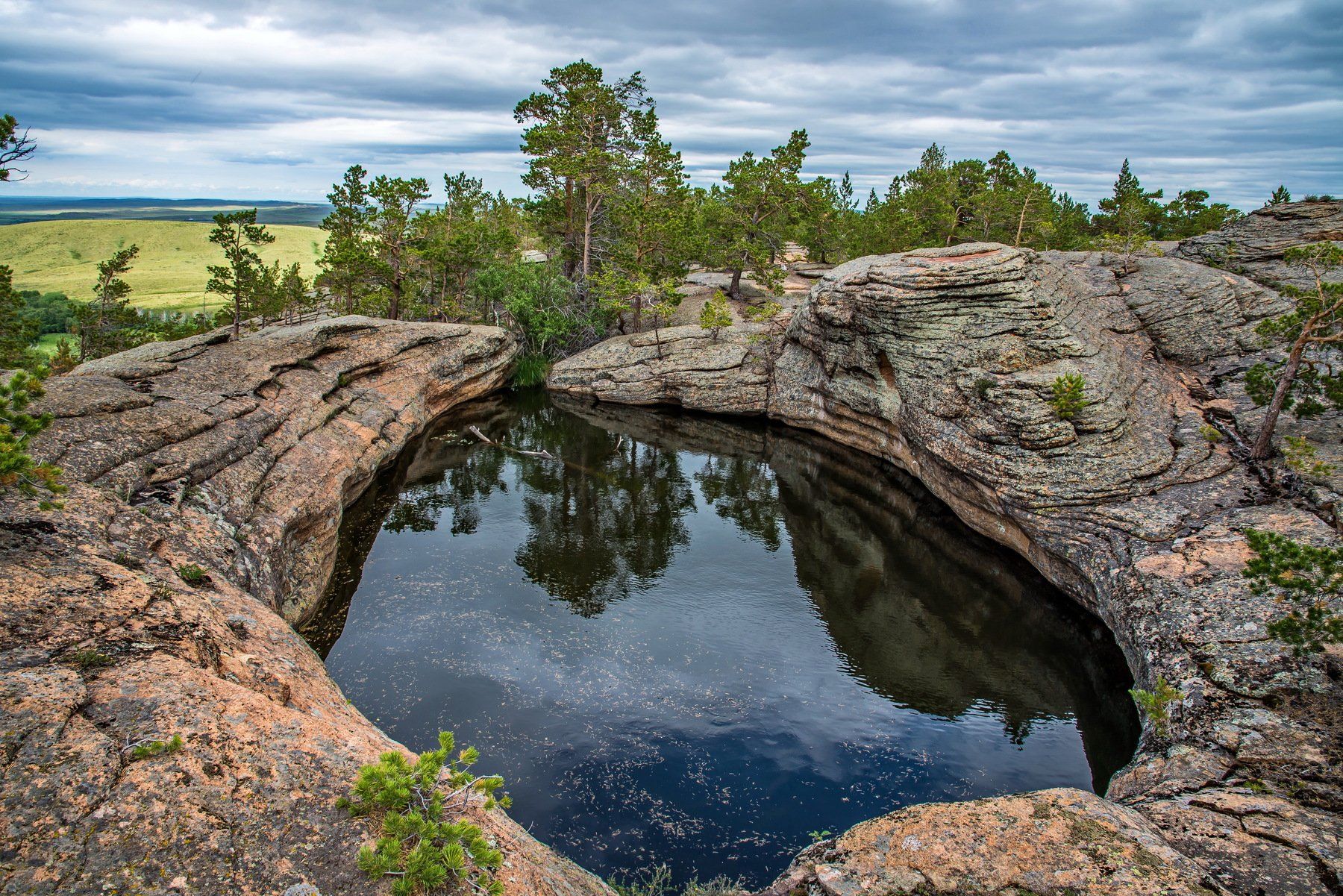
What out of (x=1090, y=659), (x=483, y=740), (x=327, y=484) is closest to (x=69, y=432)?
(x=327, y=484)

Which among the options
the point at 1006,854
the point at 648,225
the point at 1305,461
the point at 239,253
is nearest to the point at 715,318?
the point at 648,225

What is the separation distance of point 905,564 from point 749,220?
30847 millimetres

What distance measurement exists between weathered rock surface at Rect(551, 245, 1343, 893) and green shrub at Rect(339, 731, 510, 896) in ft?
15.2

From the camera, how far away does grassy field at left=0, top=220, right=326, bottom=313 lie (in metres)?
108

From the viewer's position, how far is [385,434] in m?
28.9

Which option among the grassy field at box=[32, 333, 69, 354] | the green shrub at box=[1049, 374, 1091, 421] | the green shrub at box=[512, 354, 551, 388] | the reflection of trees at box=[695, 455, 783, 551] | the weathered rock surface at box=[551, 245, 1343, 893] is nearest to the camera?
the weathered rock surface at box=[551, 245, 1343, 893]

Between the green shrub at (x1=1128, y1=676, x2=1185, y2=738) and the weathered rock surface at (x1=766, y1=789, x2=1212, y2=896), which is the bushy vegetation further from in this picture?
the green shrub at (x1=1128, y1=676, x2=1185, y2=738)

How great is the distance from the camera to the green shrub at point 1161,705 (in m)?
12.5

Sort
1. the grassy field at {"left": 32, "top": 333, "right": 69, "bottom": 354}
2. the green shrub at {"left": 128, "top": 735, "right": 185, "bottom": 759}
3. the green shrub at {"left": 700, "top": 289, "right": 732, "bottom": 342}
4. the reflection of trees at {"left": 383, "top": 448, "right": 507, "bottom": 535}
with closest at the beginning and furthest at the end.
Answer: the green shrub at {"left": 128, "top": 735, "right": 185, "bottom": 759} < the reflection of trees at {"left": 383, "top": 448, "right": 507, "bottom": 535} < the green shrub at {"left": 700, "top": 289, "right": 732, "bottom": 342} < the grassy field at {"left": 32, "top": 333, "right": 69, "bottom": 354}

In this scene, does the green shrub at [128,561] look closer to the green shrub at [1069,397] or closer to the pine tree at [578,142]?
the green shrub at [1069,397]

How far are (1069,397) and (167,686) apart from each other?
23363 mm

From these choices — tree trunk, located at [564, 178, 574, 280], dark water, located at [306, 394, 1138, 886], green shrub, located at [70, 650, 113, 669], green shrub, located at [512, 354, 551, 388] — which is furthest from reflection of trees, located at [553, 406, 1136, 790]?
tree trunk, located at [564, 178, 574, 280]

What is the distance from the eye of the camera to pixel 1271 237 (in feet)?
101

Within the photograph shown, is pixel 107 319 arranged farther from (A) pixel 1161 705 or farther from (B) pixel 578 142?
(A) pixel 1161 705
